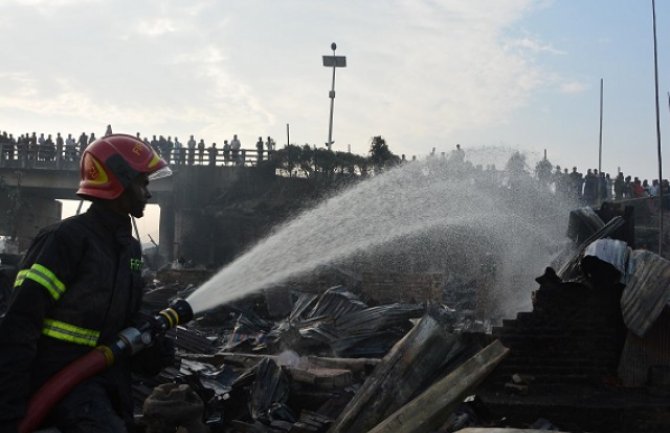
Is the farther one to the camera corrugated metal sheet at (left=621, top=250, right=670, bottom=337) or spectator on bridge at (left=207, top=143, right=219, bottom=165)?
spectator on bridge at (left=207, top=143, right=219, bottom=165)

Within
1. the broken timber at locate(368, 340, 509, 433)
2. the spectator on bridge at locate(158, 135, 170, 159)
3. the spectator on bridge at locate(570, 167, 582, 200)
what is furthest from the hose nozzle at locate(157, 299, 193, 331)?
the spectator on bridge at locate(158, 135, 170, 159)

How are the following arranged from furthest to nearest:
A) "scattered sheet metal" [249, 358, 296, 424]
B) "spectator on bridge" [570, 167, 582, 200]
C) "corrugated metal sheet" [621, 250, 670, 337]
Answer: "spectator on bridge" [570, 167, 582, 200], "corrugated metal sheet" [621, 250, 670, 337], "scattered sheet metal" [249, 358, 296, 424]

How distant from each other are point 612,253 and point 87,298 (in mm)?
5794

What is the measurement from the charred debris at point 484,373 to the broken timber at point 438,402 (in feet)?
0.04

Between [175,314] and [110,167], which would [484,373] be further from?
[110,167]

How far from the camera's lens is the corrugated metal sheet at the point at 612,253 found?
739cm

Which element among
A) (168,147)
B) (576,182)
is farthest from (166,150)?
(576,182)

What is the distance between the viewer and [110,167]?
3682mm

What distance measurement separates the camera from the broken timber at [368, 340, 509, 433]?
17.3ft

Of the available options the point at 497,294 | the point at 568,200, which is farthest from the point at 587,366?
the point at 568,200

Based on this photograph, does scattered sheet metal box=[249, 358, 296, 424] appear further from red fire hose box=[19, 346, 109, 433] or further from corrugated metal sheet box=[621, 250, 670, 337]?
corrugated metal sheet box=[621, 250, 670, 337]

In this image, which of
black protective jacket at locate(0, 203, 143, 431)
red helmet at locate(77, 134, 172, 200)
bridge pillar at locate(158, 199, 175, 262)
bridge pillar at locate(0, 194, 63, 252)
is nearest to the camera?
black protective jacket at locate(0, 203, 143, 431)

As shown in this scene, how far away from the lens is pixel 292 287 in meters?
16.6

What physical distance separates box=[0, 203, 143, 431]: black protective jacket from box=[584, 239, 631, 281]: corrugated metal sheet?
17.2 feet
